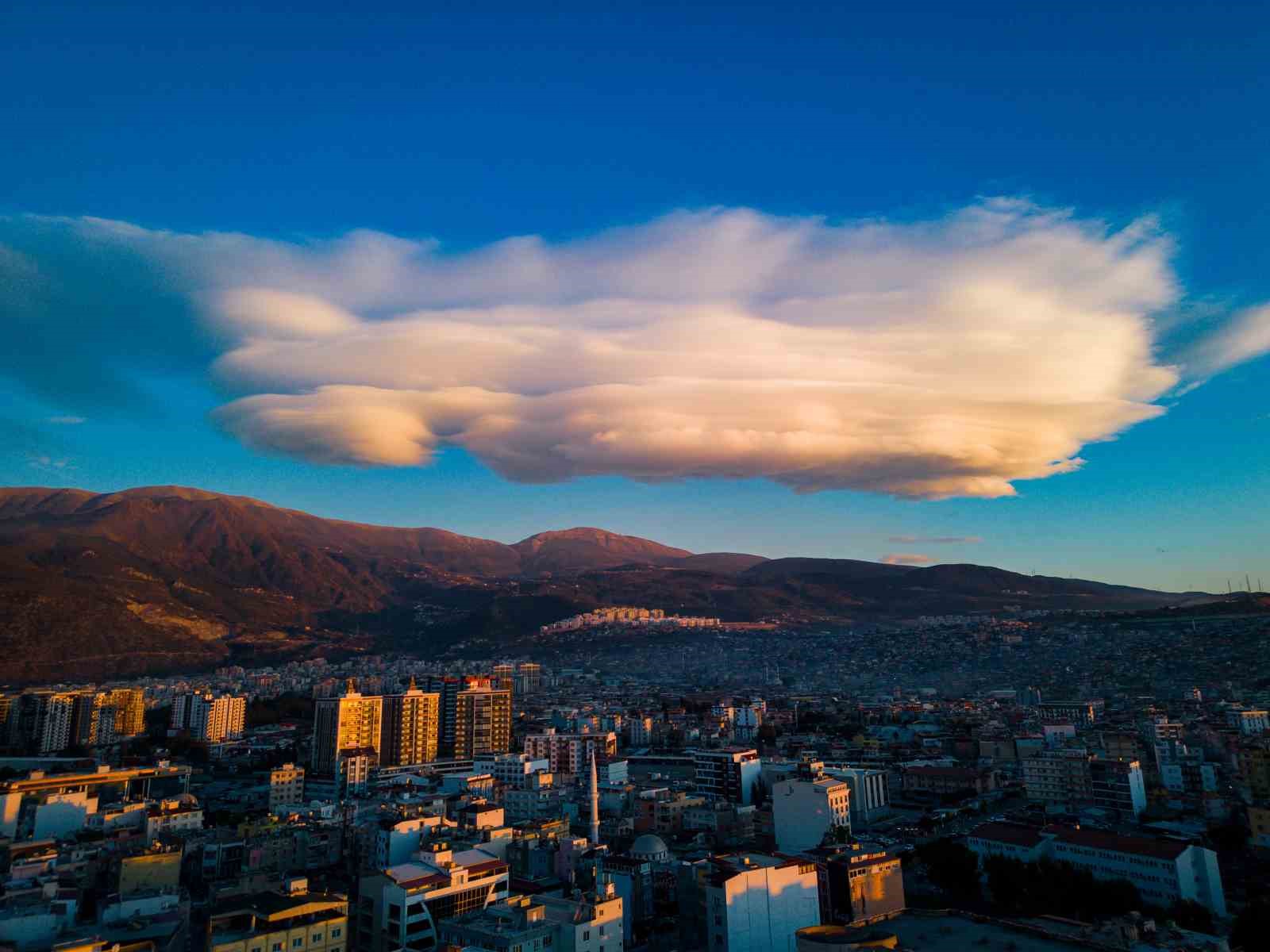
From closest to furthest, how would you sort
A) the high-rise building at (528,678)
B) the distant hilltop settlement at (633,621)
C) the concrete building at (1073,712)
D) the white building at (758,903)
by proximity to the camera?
1. the white building at (758,903)
2. the concrete building at (1073,712)
3. the high-rise building at (528,678)
4. the distant hilltop settlement at (633,621)

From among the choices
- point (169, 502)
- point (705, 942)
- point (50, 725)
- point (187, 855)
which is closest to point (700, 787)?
point (705, 942)

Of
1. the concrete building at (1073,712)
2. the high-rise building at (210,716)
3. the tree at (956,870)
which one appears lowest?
the tree at (956,870)

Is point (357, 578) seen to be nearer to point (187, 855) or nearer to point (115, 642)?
point (115, 642)

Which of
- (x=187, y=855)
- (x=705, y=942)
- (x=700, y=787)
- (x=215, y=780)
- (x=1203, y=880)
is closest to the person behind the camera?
(x=705, y=942)

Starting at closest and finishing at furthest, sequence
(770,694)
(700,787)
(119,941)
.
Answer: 1. (119,941)
2. (700,787)
3. (770,694)

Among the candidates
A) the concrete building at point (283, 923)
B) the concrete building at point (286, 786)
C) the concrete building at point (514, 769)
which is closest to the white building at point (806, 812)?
the concrete building at point (514, 769)

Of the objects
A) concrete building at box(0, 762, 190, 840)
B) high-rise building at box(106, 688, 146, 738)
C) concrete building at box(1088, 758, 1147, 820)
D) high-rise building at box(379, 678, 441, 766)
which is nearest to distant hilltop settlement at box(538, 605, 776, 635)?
high-rise building at box(106, 688, 146, 738)

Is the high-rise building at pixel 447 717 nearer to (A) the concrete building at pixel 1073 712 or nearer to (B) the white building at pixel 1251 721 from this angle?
(A) the concrete building at pixel 1073 712
